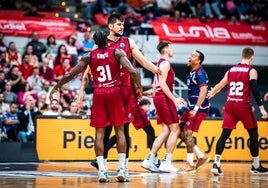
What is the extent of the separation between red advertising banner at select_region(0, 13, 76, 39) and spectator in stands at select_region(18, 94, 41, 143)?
519cm

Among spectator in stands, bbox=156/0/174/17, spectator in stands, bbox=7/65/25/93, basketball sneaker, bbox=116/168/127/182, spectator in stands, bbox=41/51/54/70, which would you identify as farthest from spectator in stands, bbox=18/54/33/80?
basketball sneaker, bbox=116/168/127/182

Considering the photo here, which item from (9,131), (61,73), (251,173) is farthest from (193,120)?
(61,73)

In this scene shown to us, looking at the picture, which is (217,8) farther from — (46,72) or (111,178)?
(111,178)

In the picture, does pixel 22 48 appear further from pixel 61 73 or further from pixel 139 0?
pixel 139 0

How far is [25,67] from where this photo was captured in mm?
22547

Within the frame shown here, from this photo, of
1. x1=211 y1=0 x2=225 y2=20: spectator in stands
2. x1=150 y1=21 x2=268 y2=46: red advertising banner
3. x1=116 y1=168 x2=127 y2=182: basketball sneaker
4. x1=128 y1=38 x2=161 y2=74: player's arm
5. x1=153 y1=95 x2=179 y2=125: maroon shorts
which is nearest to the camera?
x1=116 y1=168 x2=127 y2=182: basketball sneaker

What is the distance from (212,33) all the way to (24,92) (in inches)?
328

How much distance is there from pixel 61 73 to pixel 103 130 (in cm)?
1082

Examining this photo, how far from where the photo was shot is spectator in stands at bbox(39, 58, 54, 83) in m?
22.4

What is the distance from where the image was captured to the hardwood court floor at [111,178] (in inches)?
445

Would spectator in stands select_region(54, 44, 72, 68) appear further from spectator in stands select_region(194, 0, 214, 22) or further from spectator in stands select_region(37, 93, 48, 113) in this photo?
spectator in stands select_region(194, 0, 214, 22)

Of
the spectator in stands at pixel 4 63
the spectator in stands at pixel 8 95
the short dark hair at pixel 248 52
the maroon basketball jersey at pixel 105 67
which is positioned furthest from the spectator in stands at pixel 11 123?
the maroon basketball jersey at pixel 105 67

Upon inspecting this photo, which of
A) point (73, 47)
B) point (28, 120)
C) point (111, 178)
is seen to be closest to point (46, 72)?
Answer: point (73, 47)

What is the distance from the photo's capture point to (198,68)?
599 inches
